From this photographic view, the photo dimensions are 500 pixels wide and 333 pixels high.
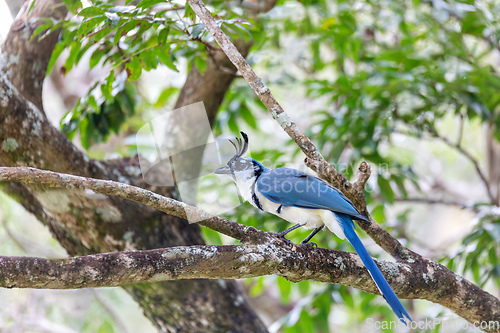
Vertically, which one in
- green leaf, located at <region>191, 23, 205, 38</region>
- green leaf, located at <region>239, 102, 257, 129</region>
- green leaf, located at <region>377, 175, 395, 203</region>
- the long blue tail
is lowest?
green leaf, located at <region>377, 175, 395, 203</region>

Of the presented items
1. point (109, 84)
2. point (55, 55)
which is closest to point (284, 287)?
point (109, 84)

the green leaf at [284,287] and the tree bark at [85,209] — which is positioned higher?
the tree bark at [85,209]

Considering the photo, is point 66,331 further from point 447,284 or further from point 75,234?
point 447,284

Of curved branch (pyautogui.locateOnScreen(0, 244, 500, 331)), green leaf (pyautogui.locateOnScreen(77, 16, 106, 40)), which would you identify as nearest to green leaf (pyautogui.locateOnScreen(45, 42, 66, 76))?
green leaf (pyautogui.locateOnScreen(77, 16, 106, 40))

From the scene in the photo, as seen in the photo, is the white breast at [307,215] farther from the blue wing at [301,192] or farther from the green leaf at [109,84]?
the green leaf at [109,84]

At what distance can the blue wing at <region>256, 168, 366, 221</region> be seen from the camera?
7.96 feet

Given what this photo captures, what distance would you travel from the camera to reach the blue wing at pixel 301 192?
243cm

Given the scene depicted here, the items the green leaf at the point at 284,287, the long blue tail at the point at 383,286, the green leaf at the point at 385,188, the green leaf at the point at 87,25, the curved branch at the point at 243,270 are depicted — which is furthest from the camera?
the green leaf at the point at 284,287

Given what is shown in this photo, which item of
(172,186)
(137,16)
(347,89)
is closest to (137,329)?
(172,186)

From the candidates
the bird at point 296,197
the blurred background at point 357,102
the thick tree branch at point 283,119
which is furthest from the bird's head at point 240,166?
the blurred background at point 357,102

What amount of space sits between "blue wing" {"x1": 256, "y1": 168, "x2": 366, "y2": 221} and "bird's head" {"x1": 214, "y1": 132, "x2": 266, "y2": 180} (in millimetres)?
110

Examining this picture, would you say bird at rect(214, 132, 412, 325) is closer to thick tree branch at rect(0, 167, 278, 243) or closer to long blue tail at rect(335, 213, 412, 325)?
long blue tail at rect(335, 213, 412, 325)

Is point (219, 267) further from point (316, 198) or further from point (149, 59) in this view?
point (149, 59)

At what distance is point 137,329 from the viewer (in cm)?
1019
